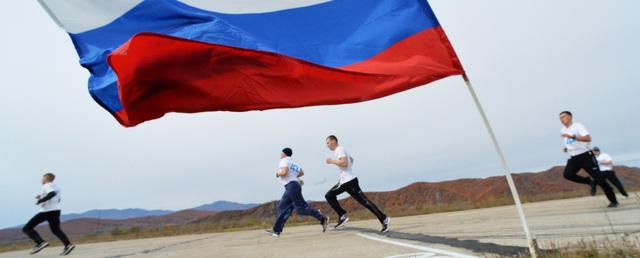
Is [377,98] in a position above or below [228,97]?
below

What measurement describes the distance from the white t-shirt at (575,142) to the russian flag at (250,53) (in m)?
4.66

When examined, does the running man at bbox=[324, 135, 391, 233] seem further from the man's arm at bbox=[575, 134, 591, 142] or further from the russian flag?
the russian flag

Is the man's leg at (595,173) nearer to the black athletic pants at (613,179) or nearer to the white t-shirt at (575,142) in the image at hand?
the white t-shirt at (575,142)

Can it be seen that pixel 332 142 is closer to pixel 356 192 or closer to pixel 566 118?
pixel 356 192

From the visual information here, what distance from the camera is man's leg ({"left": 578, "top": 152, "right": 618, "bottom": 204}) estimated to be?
6836 millimetres

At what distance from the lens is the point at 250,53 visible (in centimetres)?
363

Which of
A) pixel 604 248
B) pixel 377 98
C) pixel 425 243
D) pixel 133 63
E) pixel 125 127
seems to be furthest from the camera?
pixel 425 243

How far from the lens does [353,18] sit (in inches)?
159

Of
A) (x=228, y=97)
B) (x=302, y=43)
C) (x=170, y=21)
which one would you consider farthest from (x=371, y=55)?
(x=170, y=21)

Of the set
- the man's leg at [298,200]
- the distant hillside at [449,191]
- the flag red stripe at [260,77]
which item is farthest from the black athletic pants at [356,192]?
the distant hillside at [449,191]

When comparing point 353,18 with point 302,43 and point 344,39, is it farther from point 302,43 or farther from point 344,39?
Answer: point 302,43

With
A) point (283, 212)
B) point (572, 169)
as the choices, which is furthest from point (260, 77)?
point (572, 169)

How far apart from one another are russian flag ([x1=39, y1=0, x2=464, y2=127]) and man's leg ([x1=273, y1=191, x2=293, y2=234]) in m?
4.47

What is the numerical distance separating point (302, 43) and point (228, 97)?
854 mm
